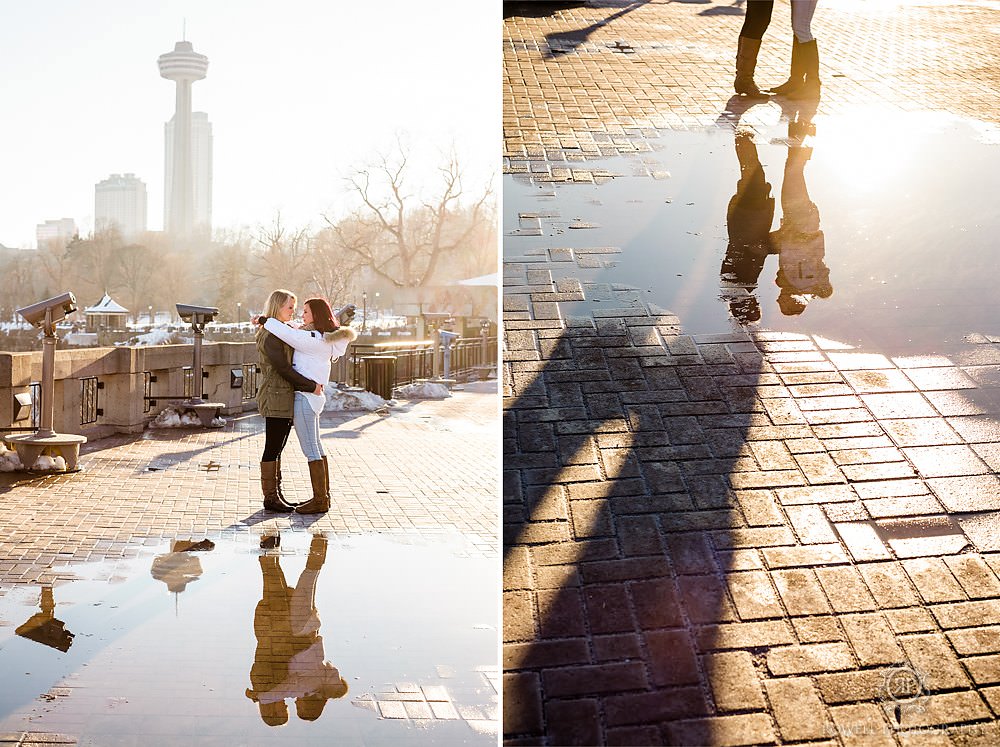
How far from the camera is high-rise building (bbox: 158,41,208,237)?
169m

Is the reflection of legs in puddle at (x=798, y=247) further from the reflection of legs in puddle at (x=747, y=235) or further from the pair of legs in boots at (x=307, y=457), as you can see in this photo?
the pair of legs in boots at (x=307, y=457)

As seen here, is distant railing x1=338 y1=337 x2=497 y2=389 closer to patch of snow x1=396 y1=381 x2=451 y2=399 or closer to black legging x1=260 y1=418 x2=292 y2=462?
patch of snow x1=396 y1=381 x2=451 y2=399

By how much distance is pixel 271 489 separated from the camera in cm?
758

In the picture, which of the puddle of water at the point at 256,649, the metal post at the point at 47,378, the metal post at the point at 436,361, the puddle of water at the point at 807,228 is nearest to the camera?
the puddle of water at the point at 256,649

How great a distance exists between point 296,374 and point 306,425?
40cm

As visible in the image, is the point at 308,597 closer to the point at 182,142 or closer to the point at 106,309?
the point at 106,309

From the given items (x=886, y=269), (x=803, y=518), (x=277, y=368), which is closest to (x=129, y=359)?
(x=277, y=368)

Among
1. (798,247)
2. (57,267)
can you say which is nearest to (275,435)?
(798,247)

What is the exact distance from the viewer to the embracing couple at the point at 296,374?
23.6 feet

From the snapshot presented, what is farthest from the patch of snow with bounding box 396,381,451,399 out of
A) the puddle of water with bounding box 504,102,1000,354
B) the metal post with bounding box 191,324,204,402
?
the puddle of water with bounding box 504,102,1000,354

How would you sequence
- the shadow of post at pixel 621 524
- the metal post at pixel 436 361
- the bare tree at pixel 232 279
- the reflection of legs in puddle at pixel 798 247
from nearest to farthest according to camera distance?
1. the shadow of post at pixel 621 524
2. the reflection of legs in puddle at pixel 798 247
3. the metal post at pixel 436 361
4. the bare tree at pixel 232 279

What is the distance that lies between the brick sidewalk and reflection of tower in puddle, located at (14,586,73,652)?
28.8 inches

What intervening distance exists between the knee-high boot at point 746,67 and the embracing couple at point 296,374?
15.1 ft

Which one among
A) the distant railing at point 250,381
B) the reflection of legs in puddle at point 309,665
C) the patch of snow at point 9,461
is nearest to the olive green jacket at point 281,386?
the reflection of legs in puddle at point 309,665
